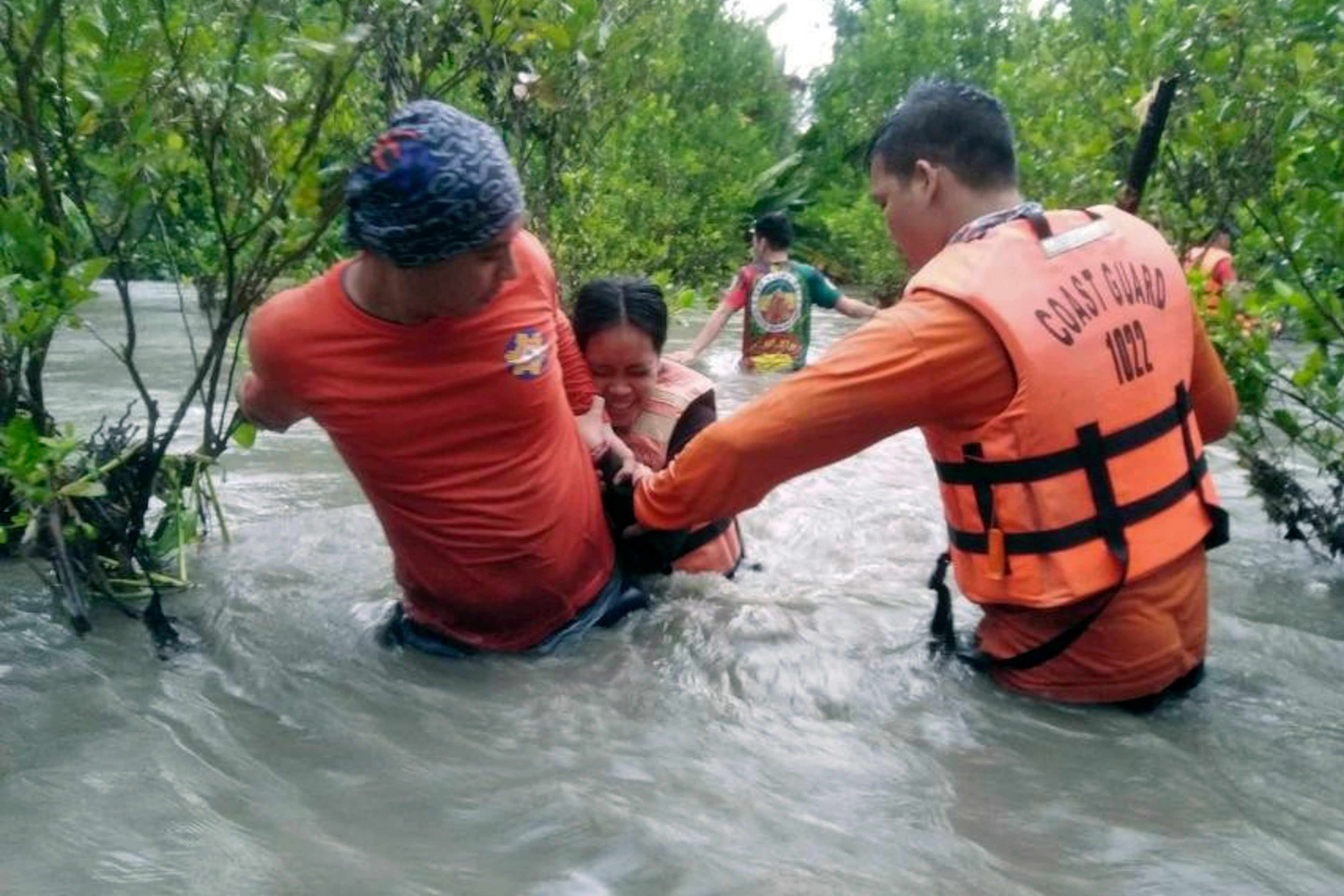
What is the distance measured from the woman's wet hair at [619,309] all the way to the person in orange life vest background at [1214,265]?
2.06 m

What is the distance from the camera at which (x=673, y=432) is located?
4.43 m

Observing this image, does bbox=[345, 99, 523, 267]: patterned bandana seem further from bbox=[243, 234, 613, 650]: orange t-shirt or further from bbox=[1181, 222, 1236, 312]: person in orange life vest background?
bbox=[1181, 222, 1236, 312]: person in orange life vest background

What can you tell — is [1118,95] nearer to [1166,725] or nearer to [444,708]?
[1166,725]


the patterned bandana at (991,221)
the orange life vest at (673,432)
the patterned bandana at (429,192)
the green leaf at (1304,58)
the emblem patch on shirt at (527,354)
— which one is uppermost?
the green leaf at (1304,58)

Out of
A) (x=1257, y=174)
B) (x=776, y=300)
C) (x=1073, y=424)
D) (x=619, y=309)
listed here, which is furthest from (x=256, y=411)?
(x=776, y=300)

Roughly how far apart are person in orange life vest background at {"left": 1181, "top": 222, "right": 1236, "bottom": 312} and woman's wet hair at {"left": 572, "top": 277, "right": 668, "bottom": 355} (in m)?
2.06

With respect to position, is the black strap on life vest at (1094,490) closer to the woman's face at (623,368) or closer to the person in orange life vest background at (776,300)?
the woman's face at (623,368)

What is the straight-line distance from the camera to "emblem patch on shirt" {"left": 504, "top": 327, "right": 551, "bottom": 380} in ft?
11.3

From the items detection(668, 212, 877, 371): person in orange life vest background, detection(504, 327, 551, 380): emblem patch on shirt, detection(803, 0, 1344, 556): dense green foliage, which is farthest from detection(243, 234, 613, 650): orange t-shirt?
detection(668, 212, 877, 371): person in orange life vest background

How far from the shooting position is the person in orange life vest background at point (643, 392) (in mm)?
4289

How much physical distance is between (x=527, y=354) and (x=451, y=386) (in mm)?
200

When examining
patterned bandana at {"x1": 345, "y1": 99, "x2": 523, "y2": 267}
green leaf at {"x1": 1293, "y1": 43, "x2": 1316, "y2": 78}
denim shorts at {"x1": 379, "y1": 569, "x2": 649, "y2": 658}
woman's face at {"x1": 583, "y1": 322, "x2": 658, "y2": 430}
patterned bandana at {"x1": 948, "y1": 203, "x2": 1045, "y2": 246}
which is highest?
green leaf at {"x1": 1293, "y1": 43, "x2": 1316, "y2": 78}

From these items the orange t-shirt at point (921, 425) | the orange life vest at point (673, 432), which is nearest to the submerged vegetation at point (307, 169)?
the orange life vest at point (673, 432)

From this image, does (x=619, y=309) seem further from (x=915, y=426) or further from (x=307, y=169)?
(x=915, y=426)
